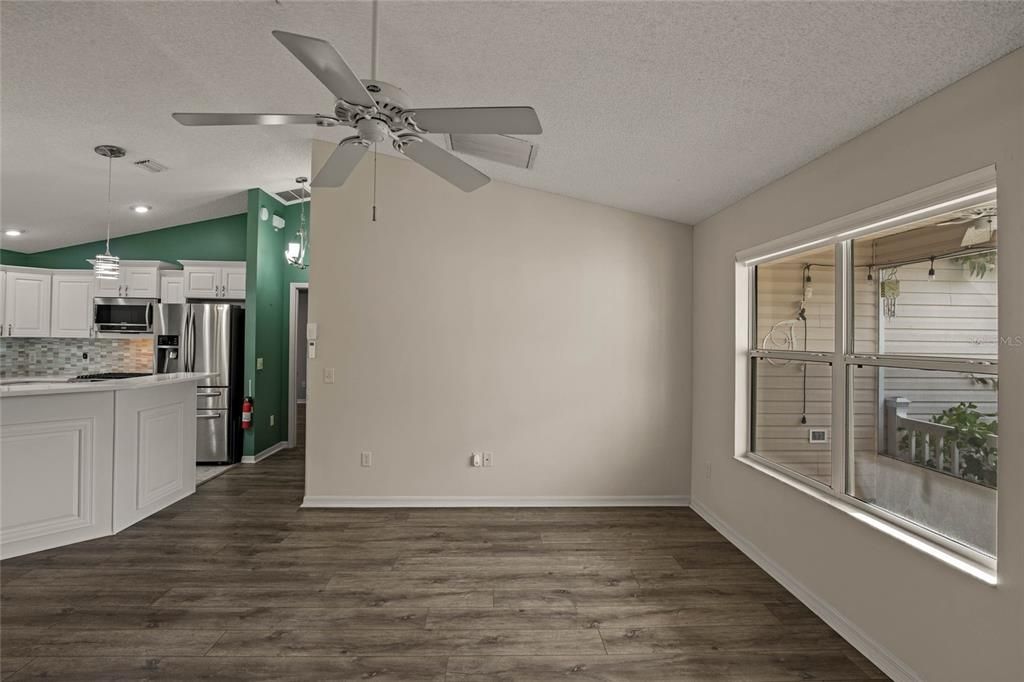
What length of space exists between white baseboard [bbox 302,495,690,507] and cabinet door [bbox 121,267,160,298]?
11.8ft

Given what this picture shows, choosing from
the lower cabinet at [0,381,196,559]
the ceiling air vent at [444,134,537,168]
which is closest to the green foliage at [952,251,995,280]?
the ceiling air vent at [444,134,537,168]

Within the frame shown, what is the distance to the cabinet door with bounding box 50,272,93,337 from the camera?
6.18 metres

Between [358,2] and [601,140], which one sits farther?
[601,140]

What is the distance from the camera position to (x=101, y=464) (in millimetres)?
3615

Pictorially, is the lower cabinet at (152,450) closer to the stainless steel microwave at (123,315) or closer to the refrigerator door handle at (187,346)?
the refrigerator door handle at (187,346)

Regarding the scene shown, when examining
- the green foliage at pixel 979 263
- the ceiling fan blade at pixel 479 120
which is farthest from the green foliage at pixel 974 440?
the ceiling fan blade at pixel 479 120

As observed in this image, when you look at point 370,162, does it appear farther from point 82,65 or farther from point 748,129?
point 748,129

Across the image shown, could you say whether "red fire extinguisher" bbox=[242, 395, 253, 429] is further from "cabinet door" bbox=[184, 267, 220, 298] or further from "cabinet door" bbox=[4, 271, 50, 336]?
"cabinet door" bbox=[4, 271, 50, 336]

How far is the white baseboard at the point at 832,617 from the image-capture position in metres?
2.18

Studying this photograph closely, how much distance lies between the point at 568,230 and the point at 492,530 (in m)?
2.53

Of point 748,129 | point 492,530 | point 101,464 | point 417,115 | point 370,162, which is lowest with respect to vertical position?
point 492,530

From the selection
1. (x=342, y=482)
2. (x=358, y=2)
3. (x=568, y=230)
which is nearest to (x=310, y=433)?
(x=342, y=482)

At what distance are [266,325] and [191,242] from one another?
1.64 metres

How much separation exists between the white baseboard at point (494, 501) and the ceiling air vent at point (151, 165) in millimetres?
3211
